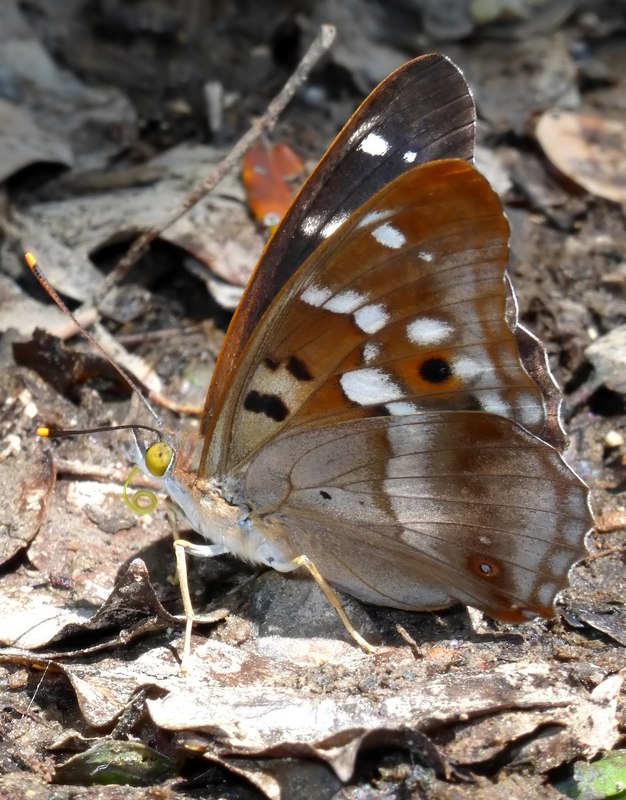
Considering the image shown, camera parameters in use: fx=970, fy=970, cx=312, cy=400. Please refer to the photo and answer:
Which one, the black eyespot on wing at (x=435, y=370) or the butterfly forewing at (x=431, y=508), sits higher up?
the black eyespot on wing at (x=435, y=370)

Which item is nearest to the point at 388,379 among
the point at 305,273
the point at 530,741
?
the point at 305,273

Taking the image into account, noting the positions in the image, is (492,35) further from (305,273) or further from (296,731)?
(296,731)

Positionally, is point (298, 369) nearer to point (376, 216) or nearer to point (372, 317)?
point (372, 317)

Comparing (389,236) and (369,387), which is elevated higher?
(389,236)

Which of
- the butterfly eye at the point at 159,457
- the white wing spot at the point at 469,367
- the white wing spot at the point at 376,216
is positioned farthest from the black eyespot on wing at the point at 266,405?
the white wing spot at the point at 376,216

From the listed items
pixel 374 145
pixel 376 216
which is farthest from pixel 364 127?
pixel 376 216

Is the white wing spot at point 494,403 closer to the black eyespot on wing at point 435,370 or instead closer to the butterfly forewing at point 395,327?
the butterfly forewing at point 395,327
